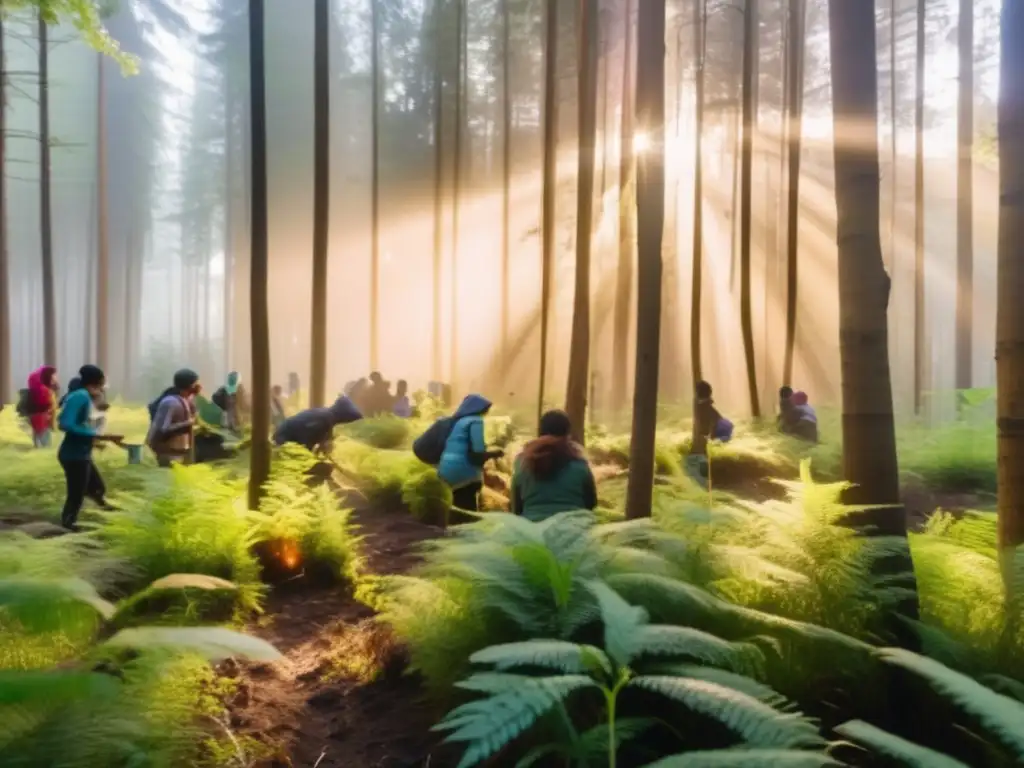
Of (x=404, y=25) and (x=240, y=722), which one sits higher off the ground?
(x=404, y=25)

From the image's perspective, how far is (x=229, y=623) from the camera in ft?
15.9

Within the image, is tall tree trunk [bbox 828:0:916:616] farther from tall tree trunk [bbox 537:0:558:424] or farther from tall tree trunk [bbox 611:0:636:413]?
tall tree trunk [bbox 611:0:636:413]

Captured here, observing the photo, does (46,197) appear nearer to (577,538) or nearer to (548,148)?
(548,148)

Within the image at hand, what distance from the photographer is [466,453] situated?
6812mm

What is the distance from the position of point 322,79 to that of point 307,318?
1628 inches

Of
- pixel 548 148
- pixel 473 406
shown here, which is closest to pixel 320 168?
pixel 548 148

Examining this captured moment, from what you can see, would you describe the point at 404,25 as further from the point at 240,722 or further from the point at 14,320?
the point at 14,320

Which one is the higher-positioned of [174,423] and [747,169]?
[747,169]

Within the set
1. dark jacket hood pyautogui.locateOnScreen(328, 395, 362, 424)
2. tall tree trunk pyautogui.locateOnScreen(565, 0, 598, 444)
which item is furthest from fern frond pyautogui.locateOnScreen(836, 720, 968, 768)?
tall tree trunk pyautogui.locateOnScreen(565, 0, 598, 444)

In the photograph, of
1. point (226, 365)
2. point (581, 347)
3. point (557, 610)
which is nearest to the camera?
point (557, 610)

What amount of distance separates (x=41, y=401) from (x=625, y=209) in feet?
39.7

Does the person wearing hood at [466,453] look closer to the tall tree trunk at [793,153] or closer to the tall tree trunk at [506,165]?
the tall tree trunk at [793,153]

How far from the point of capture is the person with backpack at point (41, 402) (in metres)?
12.3

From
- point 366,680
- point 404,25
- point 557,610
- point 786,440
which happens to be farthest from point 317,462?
point 404,25
